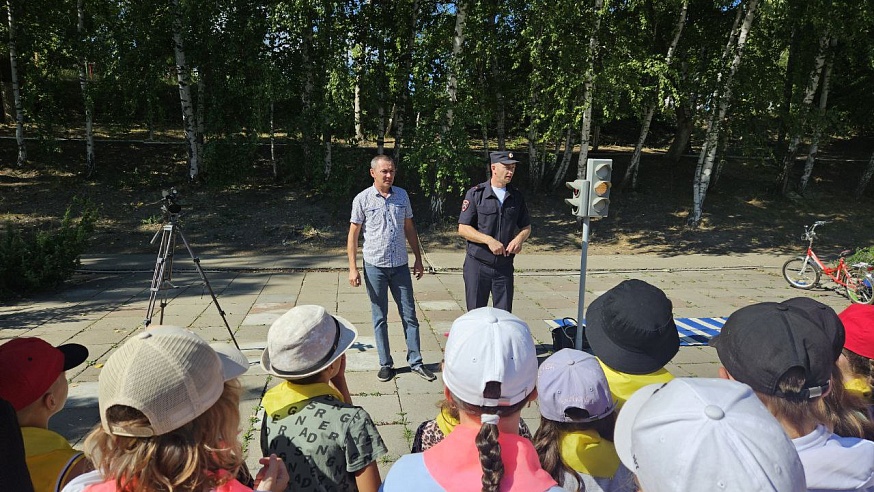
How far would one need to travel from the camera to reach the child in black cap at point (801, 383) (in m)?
1.61

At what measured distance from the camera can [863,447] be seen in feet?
5.48

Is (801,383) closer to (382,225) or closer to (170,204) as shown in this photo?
(382,225)

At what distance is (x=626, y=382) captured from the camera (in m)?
2.34

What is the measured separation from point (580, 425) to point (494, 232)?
299 cm

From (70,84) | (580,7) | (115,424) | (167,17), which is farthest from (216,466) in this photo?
(70,84)

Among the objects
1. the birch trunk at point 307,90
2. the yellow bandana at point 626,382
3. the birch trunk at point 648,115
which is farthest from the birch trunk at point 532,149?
the yellow bandana at point 626,382

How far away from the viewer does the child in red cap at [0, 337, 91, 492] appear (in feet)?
5.76

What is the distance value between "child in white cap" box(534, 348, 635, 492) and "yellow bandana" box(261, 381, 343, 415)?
2.81 ft

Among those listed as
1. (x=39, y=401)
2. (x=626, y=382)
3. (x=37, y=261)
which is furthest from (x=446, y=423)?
(x=37, y=261)

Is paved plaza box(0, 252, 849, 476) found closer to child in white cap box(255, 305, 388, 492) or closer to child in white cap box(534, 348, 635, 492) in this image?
child in white cap box(255, 305, 388, 492)

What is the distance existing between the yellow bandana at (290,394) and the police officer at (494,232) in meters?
2.88

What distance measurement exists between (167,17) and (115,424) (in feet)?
47.5

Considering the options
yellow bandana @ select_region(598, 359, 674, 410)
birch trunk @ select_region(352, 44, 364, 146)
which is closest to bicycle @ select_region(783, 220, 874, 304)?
yellow bandana @ select_region(598, 359, 674, 410)

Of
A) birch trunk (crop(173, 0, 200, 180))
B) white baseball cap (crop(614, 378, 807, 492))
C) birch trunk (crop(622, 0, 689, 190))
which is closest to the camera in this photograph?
white baseball cap (crop(614, 378, 807, 492))
